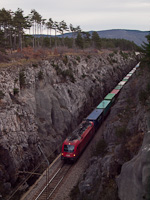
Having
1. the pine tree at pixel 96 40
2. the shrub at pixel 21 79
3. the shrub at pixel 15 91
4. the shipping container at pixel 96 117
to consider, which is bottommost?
the shipping container at pixel 96 117

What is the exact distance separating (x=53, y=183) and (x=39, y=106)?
12.6 meters

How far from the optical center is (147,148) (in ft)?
36.8

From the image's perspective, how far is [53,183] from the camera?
2123cm

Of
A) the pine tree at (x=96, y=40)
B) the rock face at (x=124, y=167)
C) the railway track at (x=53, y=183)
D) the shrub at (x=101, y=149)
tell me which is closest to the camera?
the rock face at (x=124, y=167)

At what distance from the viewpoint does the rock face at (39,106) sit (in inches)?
882

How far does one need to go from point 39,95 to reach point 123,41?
336 feet

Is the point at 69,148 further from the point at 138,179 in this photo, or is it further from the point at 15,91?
the point at 138,179

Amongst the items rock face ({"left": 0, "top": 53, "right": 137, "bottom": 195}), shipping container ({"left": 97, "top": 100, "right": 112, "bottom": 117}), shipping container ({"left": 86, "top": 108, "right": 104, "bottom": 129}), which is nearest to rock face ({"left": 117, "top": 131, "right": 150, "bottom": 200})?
rock face ({"left": 0, "top": 53, "right": 137, "bottom": 195})

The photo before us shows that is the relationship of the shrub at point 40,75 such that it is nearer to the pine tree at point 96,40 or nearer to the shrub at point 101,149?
the shrub at point 101,149

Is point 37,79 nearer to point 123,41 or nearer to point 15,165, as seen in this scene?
point 15,165

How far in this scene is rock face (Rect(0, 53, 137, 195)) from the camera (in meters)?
22.4

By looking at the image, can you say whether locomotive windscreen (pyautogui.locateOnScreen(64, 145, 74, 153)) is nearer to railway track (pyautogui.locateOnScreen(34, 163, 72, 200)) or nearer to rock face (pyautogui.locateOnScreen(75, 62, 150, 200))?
railway track (pyautogui.locateOnScreen(34, 163, 72, 200))

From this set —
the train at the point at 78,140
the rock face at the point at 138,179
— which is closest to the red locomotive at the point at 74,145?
the train at the point at 78,140

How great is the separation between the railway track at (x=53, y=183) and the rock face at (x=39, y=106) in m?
3.40
